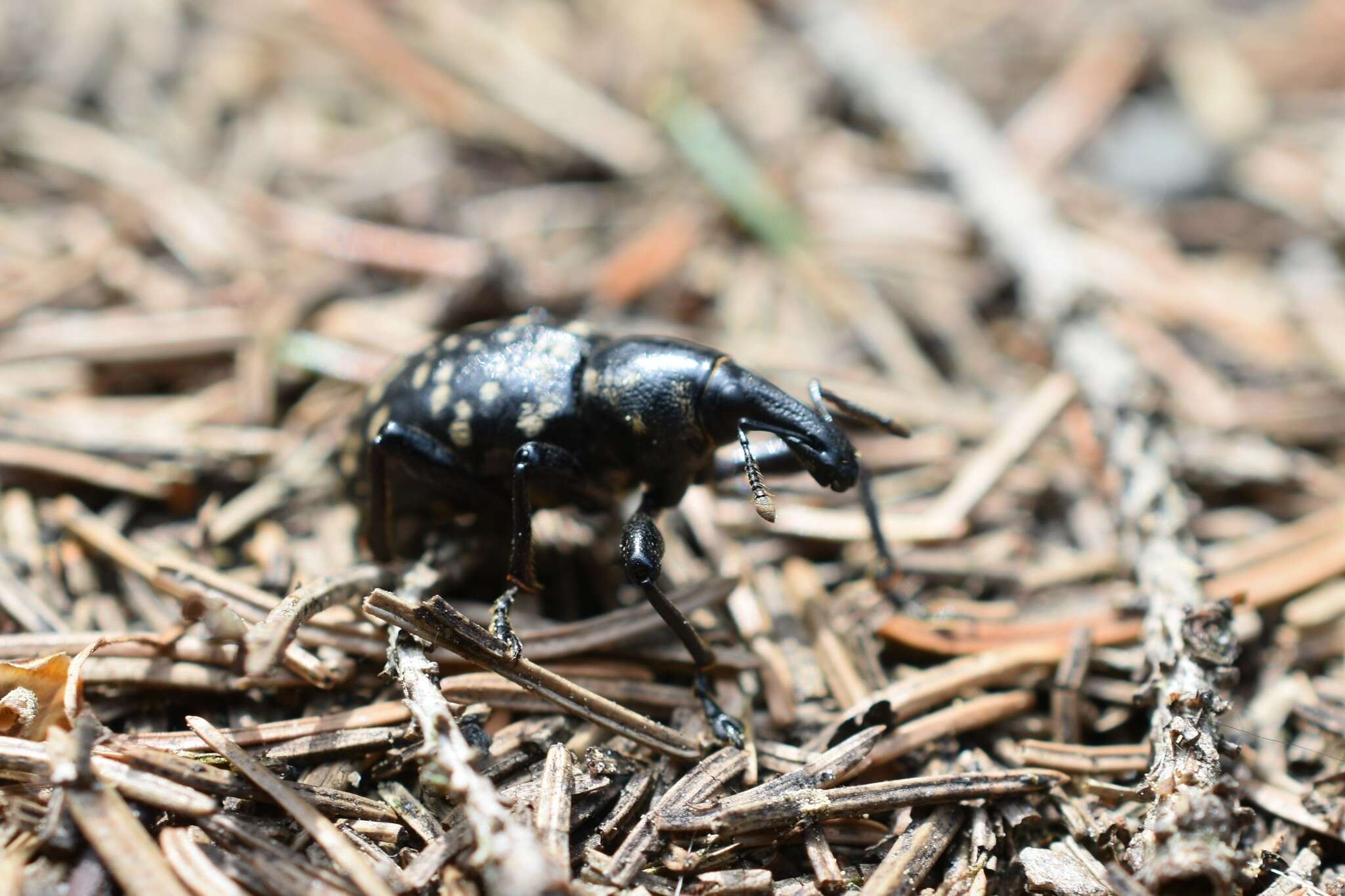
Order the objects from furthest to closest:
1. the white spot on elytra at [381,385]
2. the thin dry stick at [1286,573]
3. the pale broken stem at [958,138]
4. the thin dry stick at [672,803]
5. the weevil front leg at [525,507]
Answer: the pale broken stem at [958,138]
the white spot on elytra at [381,385]
the thin dry stick at [1286,573]
the weevil front leg at [525,507]
the thin dry stick at [672,803]

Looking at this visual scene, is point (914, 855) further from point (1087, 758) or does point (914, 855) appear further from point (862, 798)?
point (1087, 758)

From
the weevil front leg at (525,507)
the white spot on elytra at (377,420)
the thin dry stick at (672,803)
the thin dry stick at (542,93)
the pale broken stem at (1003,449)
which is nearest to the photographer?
the thin dry stick at (672,803)

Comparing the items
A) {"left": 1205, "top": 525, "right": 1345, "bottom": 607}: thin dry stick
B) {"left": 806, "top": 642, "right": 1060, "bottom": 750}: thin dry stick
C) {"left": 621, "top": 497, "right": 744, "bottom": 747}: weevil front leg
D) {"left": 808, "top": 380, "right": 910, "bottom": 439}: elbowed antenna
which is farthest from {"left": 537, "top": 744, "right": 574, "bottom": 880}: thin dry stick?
{"left": 1205, "top": 525, "right": 1345, "bottom": 607}: thin dry stick

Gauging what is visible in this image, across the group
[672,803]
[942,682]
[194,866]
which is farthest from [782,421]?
[194,866]

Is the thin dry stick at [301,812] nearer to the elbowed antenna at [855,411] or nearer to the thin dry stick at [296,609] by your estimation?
the thin dry stick at [296,609]

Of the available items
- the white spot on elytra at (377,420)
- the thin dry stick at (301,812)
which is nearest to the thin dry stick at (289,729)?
the thin dry stick at (301,812)

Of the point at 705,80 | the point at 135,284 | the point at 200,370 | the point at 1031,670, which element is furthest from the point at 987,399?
the point at 135,284
